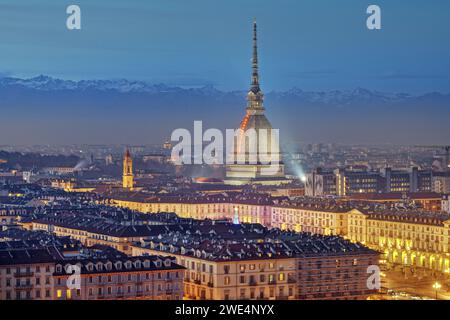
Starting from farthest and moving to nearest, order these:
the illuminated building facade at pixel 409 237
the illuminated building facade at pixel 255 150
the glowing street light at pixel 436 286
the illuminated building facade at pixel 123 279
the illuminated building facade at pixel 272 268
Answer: the illuminated building facade at pixel 255 150, the illuminated building facade at pixel 409 237, the glowing street light at pixel 436 286, the illuminated building facade at pixel 272 268, the illuminated building facade at pixel 123 279

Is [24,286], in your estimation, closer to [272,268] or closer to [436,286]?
[272,268]

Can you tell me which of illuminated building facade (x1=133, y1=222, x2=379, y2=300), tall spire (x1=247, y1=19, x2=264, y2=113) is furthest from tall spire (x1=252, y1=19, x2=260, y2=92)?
illuminated building facade (x1=133, y1=222, x2=379, y2=300)

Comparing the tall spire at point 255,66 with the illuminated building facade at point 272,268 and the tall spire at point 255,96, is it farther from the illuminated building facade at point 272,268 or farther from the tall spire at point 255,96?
the illuminated building facade at point 272,268

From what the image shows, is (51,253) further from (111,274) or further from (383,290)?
(383,290)

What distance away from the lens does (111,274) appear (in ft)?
93.5

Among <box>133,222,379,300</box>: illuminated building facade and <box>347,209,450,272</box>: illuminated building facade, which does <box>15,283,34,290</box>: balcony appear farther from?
<box>347,209,450,272</box>: illuminated building facade

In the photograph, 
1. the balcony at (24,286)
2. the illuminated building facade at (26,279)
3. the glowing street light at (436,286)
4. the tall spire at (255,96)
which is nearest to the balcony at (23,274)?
the illuminated building facade at (26,279)

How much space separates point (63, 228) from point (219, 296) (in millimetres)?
19485

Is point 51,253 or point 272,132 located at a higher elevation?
point 272,132

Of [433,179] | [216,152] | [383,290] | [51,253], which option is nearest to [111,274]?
[51,253]

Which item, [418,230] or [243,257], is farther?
[418,230]

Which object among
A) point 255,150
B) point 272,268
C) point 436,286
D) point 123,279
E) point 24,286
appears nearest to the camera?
point 24,286

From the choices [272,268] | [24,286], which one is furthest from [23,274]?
[272,268]
